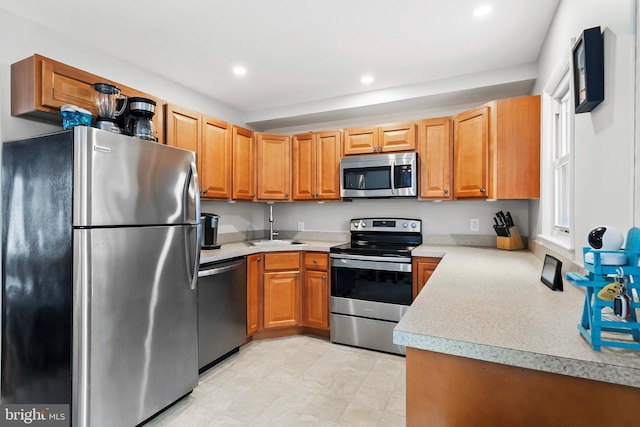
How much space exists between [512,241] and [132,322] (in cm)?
292

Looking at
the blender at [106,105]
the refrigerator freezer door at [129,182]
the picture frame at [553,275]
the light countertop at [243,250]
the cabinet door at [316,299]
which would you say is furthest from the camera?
the cabinet door at [316,299]

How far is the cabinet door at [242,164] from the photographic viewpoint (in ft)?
10.4

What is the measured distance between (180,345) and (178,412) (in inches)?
16.1

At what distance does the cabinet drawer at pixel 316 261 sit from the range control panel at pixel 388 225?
1.87 ft

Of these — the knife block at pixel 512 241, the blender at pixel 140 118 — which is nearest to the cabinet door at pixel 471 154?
the knife block at pixel 512 241

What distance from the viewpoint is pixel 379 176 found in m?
3.13

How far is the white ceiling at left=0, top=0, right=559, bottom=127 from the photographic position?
→ 1863 mm

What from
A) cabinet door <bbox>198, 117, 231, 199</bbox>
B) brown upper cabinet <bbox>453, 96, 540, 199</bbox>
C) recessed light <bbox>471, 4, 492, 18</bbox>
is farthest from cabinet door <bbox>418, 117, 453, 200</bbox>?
cabinet door <bbox>198, 117, 231, 199</bbox>

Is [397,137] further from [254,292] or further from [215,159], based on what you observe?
[254,292]

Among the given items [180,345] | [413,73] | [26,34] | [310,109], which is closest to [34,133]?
[26,34]

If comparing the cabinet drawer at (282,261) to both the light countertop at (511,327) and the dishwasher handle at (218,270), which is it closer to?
the dishwasher handle at (218,270)

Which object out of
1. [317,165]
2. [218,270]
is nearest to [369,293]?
[218,270]

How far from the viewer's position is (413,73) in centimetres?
275

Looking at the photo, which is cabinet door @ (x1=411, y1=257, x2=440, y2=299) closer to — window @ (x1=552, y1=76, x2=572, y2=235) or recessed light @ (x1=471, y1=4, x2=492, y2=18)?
window @ (x1=552, y1=76, x2=572, y2=235)
